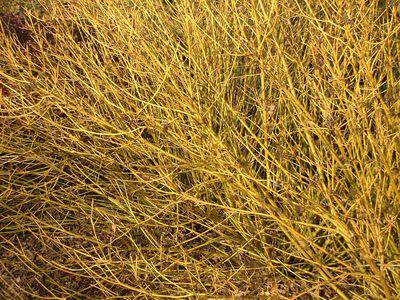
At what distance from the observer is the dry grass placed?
246cm

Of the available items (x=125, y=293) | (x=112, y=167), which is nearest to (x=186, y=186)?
(x=112, y=167)

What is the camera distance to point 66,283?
11.6 feet

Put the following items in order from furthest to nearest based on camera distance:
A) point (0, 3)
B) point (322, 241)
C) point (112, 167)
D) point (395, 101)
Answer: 1. point (0, 3)
2. point (112, 167)
3. point (322, 241)
4. point (395, 101)

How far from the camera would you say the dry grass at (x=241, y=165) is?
246 cm

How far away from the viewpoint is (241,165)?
2.62 m

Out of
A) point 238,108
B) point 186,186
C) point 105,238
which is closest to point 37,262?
point 105,238

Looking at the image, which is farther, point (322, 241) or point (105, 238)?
point (105, 238)

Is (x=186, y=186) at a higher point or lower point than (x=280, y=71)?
lower

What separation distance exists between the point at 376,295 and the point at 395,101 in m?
1.06

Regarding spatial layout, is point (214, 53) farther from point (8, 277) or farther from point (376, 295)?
point (8, 277)

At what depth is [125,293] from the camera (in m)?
3.42

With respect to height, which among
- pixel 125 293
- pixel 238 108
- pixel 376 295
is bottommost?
pixel 125 293

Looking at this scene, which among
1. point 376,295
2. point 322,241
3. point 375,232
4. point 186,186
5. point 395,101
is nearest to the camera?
point 375,232

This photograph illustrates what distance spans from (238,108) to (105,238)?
4.49ft
